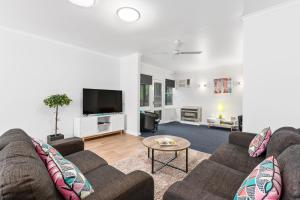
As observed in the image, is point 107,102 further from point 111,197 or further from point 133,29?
point 111,197

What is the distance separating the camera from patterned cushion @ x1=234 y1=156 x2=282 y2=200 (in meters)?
0.72

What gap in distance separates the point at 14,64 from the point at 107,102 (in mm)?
2237

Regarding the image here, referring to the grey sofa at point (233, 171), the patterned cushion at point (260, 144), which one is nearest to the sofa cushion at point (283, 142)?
the grey sofa at point (233, 171)

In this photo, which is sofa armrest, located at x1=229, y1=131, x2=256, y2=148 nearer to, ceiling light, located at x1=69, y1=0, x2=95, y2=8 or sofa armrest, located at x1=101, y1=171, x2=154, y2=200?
sofa armrest, located at x1=101, y1=171, x2=154, y2=200

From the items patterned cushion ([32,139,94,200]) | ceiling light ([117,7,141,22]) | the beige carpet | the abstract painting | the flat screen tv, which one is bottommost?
the beige carpet

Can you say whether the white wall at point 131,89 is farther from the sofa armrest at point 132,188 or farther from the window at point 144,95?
the sofa armrest at point 132,188

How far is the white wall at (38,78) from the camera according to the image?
295 cm

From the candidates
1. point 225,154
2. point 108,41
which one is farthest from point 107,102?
point 225,154

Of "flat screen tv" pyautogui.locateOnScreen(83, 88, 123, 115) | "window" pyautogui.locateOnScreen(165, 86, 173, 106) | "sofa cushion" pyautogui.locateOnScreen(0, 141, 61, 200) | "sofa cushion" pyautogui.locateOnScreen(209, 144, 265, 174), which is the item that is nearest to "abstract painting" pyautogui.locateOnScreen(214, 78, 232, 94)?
"window" pyautogui.locateOnScreen(165, 86, 173, 106)

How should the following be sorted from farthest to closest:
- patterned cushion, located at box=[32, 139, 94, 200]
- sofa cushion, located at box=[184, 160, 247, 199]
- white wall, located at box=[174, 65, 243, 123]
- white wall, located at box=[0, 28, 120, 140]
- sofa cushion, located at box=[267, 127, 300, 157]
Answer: white wall, located at box=[174, 65, 243, 123]
white wall, located at box=[0, 28, 120, 140]
sofa cushion, located at box=[267, 127, 300, 157]
sofa cushion, located at box=[184, 160, 247, 199]
patterned cushion, located at box=[32, 139, 94, 200]

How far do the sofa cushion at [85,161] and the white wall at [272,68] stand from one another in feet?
7.73

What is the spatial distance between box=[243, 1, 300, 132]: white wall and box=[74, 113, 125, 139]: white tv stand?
3.33 metres

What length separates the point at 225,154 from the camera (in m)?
1.85

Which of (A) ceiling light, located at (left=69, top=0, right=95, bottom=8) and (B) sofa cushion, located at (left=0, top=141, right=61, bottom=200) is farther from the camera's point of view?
(A) ceiling light, located at (left=69, top=0, right=95, bottom=8)
